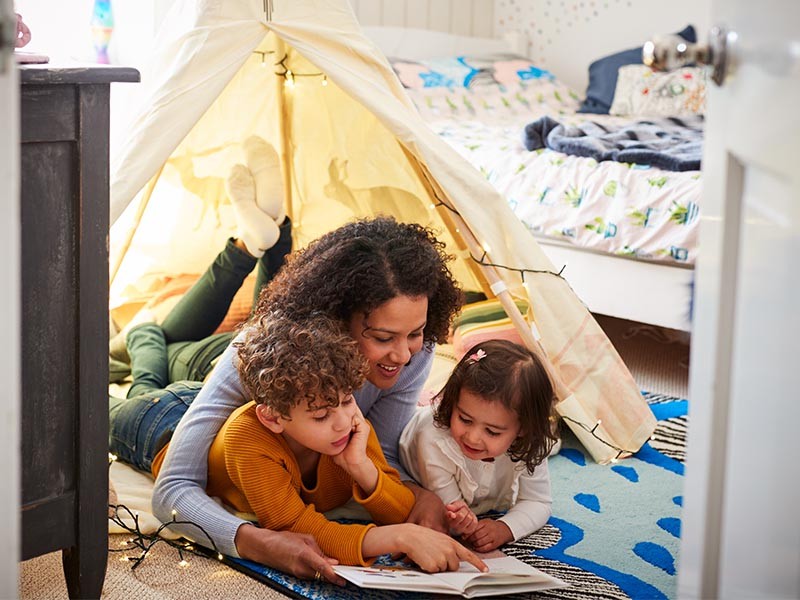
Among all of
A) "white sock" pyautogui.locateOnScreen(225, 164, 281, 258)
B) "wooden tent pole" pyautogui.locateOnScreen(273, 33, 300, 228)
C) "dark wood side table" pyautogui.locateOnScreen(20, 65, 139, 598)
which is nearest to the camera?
"dark wood side table" pyautogui.locateOnScreen(20, 65, 139, 598)

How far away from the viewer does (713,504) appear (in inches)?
37.2

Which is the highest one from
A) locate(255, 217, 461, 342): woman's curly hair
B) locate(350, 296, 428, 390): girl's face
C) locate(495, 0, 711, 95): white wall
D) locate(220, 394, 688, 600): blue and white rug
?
locate(495, 0, 711, 95): white wall

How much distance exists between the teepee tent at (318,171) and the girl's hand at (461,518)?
1.58ft

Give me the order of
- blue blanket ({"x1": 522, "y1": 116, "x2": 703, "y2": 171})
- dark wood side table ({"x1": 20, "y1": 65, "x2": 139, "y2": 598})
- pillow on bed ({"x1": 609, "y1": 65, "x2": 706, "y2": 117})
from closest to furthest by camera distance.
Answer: dark wood side table ({"x1": 20, "y1": 65, "x2": 139, "y2": 598})
blue blanket ({"x1": 522, "y1": 116, "x2": 703, "y2": 171})
pillow on bed ({"x1": 609, "y1": 65, "x2": 706, "y2": 117})

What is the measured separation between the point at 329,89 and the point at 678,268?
1108 mm

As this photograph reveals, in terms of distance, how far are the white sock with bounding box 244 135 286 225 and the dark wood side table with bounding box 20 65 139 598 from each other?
37.4 inches

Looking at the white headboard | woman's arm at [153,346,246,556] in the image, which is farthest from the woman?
the white headboard

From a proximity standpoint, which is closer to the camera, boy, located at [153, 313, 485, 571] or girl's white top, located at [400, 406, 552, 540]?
boy, located at [153, 313, 485, 571]

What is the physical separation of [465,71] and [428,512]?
9.54 ft

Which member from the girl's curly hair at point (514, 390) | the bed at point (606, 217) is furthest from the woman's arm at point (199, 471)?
the bed at point (606, 217)

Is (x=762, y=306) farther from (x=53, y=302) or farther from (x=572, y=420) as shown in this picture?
(x=572, y=420)

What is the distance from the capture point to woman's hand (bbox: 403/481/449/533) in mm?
1771

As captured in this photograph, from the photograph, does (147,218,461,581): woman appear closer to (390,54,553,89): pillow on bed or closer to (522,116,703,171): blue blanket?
(522,116,703,171): blue blanket

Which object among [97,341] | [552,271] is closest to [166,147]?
[97,341]
